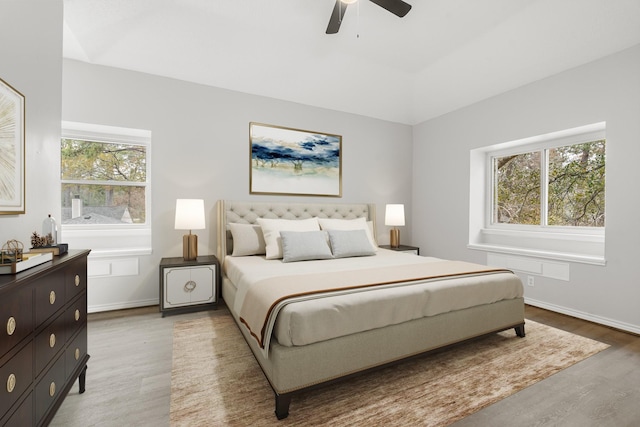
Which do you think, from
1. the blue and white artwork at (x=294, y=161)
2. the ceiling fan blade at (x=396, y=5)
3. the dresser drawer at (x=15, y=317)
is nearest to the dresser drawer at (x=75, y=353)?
the dresser drawer at (x=15, y=317)

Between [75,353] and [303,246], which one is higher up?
[303,246]

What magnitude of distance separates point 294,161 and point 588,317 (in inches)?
148

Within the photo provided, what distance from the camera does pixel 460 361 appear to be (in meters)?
2.23

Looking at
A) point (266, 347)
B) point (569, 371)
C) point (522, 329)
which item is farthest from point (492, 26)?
point (266, 347)

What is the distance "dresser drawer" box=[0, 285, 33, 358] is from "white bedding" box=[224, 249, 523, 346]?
1074 millimetres

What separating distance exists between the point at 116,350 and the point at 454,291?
2711 mm

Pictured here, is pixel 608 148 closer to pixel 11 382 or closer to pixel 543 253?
pixel 543 253

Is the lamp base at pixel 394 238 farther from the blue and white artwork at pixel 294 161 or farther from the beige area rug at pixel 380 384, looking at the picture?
the beige area rug at pixel 380 384

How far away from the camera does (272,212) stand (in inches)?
154

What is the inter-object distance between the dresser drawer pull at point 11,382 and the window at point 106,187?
97.6 inches

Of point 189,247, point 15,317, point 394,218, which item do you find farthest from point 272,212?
point 15,317

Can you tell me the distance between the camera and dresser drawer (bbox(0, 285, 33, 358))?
1.02 metres

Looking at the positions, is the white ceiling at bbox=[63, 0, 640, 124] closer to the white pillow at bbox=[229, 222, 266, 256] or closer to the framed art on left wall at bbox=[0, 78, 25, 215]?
the framed art on left wall at bbox=[0, 78, 25, 215]

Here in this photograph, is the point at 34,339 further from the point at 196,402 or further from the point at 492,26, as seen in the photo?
the point at 492,26
